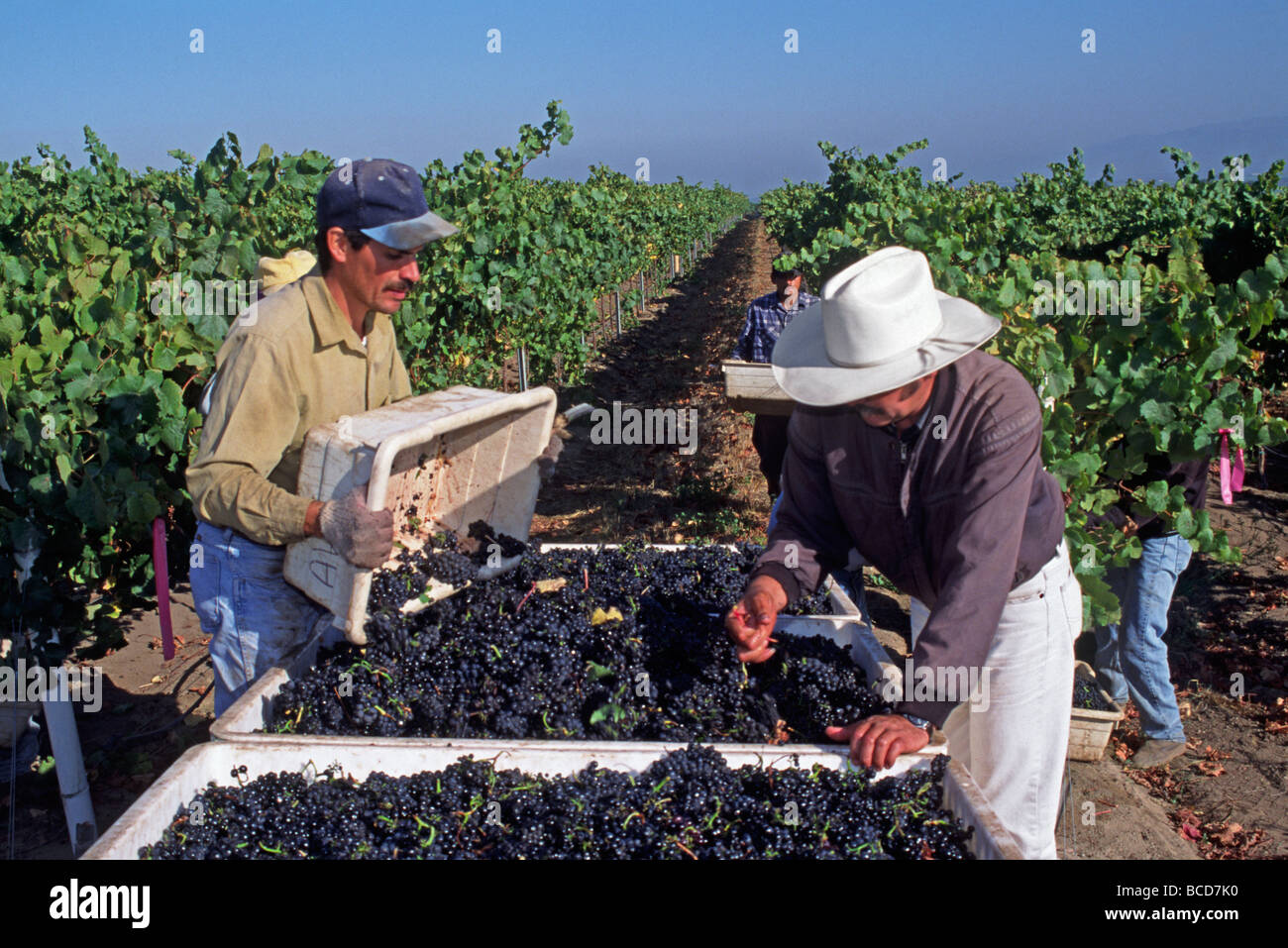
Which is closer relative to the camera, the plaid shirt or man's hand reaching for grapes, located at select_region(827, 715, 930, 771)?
man's hand reaching for grapes, located at select_region(827, 715, 930, 771)

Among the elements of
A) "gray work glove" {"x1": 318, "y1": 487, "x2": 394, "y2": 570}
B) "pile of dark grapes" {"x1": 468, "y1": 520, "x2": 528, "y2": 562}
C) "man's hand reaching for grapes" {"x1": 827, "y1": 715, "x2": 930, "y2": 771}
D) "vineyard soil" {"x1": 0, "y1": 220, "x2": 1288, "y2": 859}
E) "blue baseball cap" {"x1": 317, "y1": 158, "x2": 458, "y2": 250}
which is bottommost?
"vineyard soil" {"x1": 0, "y1": 220, "x2": 1288, "y2": 859}

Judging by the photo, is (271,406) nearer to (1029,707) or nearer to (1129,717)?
(1029,707)

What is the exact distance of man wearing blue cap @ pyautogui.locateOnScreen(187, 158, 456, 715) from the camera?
8.07 ft

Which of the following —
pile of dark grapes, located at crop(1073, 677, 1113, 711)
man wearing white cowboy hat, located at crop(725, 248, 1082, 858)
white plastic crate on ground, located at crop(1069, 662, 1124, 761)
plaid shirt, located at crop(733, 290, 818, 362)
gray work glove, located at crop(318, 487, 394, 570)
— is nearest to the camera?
man wearing white cowboy hat, located at crop(725, 248, 1082, 858)

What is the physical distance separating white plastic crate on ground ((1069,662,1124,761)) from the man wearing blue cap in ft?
11.0

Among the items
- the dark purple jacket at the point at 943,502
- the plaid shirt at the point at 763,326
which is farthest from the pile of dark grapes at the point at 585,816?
the plaid shirt at the point at 763,326

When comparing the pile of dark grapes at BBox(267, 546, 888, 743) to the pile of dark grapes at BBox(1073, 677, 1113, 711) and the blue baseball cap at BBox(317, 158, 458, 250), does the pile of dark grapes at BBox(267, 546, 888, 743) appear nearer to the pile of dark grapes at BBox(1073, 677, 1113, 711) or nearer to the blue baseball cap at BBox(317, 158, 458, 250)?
the blue baseball cap at BBox(317, 158, 458, 250)

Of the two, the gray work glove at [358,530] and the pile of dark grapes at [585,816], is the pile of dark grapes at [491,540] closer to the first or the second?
the gray work glove at [358,530]

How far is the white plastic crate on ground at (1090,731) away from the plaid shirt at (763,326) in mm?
3066

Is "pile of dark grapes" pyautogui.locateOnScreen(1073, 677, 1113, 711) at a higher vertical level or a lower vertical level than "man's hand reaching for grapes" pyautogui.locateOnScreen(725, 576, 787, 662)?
lower

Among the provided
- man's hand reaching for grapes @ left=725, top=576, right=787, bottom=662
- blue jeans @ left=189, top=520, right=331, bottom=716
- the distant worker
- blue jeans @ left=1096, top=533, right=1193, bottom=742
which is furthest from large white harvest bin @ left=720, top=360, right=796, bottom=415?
blue jeans @ left=189, top=520, right=331, bottom=716

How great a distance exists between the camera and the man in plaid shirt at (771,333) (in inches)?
259
